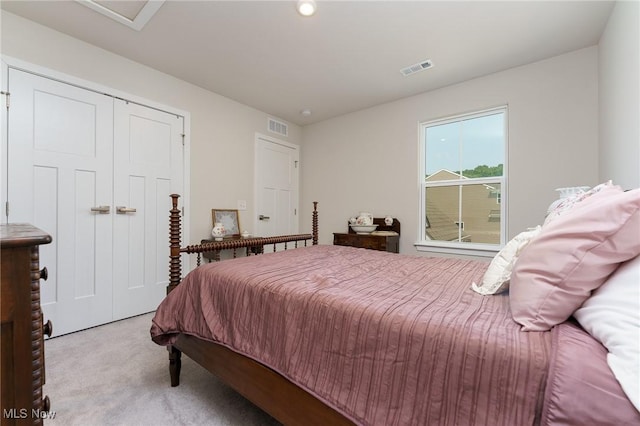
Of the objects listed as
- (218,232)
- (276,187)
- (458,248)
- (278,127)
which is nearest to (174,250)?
(218,232)

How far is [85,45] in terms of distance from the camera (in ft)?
8.14

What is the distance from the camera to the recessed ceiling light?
1.93 meters

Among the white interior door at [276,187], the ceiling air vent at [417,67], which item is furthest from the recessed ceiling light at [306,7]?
the white interior door at [276,187]

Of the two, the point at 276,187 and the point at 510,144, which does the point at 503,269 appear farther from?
the point at 276,187

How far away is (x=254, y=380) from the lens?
123cm

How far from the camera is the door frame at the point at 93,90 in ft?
6.87

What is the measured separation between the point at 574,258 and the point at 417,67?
2.63m

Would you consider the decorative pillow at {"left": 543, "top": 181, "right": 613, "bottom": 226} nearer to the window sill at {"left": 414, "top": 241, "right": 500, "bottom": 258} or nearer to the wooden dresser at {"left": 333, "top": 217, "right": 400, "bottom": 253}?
the window sill at {"left": 414, "top": 241, "right": 500, "bottom": 258}

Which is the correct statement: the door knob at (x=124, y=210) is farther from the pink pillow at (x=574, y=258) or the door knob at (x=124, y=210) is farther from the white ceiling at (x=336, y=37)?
the pink pillow at (x=574, y=258)

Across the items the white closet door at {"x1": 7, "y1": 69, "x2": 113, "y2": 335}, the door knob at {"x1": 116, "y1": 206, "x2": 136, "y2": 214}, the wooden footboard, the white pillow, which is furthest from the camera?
the door knob at {"x1": 116, "y1": 206, "x2": 136, "y2": 214}

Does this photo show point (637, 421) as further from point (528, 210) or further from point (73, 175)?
point (73, 175)

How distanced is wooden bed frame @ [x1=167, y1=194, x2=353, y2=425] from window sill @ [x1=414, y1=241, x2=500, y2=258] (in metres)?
2.68

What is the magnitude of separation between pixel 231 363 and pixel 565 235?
4.64 feet

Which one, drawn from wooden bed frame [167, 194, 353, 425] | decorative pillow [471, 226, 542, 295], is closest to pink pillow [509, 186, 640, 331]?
decorative pillow [471, 226, 542, 295]
